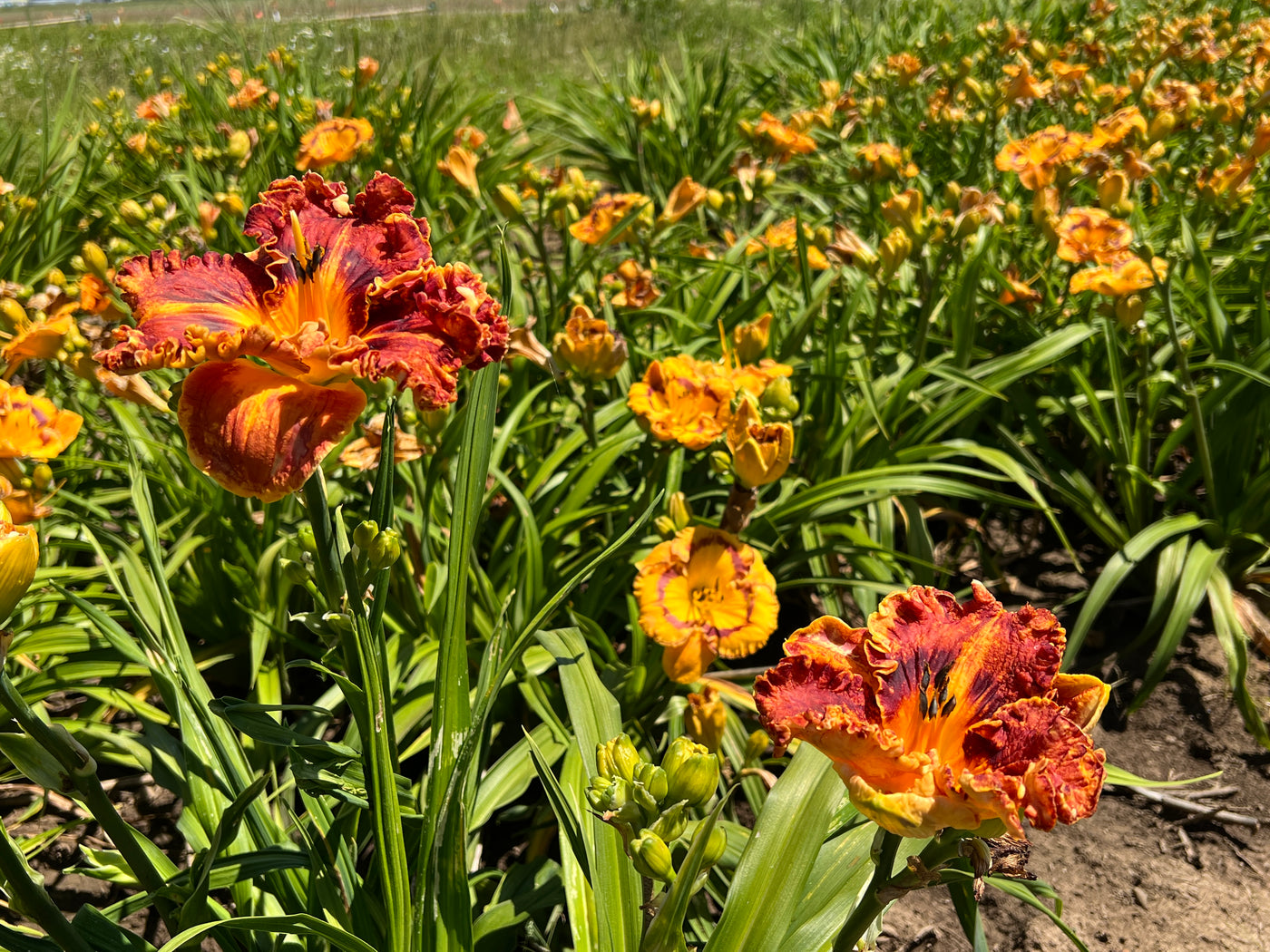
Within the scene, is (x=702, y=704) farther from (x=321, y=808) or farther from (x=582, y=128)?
(x=582, y=128)

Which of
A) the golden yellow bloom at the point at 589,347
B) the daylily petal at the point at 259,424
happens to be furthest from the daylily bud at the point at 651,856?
the golden yellow bloom at the point at 589,347

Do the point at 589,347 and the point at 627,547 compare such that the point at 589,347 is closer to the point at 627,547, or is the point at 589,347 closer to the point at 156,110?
the point at 627,547

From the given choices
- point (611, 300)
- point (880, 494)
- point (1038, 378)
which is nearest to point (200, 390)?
point (880, 494)

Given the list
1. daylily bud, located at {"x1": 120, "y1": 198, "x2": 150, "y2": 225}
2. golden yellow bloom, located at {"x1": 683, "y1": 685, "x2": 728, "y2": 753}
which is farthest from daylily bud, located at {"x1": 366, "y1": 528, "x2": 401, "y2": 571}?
daylily bud, located at {"x1": 120, "y1": 198, "x2": 150, "y2": 225}

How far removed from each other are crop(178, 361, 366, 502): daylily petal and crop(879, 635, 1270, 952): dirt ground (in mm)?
1275

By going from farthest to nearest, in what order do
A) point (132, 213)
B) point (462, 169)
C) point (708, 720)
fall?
1. point (462, 169)
2. point (132, 213)
3. point (708, 720)

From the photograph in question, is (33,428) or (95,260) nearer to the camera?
(33,428)

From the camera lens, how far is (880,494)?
1.89 m

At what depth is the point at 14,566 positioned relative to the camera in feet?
2.32

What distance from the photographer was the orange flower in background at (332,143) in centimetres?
237

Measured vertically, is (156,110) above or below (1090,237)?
above

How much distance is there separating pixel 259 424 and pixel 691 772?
0.49m

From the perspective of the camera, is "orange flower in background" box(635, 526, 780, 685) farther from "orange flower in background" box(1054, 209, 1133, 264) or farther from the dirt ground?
"orange flower in background" box(1054, 209, 1133, 264)

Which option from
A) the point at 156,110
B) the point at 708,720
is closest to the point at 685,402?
the point at 708,720
